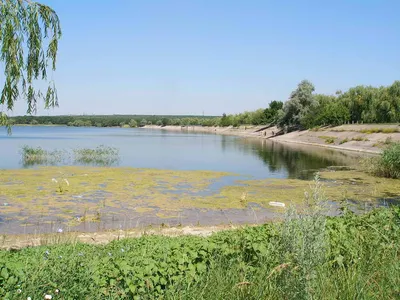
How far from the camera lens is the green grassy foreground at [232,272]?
3.84 m

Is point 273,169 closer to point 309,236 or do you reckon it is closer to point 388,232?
point 388,232

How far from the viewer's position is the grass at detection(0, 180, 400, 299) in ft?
12.6

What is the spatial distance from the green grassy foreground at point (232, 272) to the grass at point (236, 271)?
1 centimetres

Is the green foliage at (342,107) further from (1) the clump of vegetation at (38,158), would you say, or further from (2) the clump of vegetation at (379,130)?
(1) the clump of vegetation at (38,158)

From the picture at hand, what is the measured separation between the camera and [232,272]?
4773 millimetres

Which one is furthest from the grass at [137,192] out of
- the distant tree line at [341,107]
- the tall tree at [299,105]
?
the tall tree at [299,105]

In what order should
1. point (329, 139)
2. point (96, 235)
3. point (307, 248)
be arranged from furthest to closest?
point (329, 139), point (96, 235), point (307, 248)

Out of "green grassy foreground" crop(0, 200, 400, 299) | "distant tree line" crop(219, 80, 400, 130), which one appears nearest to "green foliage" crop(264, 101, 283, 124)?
"distant tree line" crop(219, 80, 400, 130)


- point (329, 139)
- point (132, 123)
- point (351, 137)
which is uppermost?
point (132, 123)

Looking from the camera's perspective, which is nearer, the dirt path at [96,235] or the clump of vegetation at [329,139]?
the dirt path at [96,235]

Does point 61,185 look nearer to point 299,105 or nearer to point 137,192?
point 137,192

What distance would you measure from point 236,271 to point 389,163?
19.8 meters

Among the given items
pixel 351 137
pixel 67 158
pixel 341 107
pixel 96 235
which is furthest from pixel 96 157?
pixel 341 107

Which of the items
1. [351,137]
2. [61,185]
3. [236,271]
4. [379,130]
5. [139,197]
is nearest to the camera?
[236,271]
